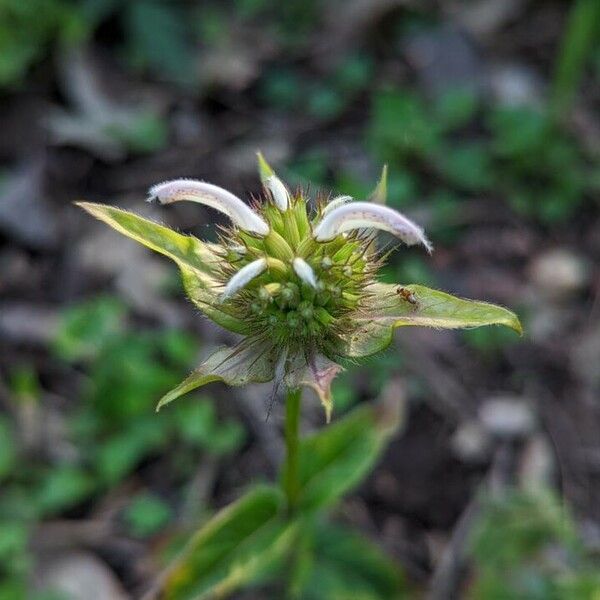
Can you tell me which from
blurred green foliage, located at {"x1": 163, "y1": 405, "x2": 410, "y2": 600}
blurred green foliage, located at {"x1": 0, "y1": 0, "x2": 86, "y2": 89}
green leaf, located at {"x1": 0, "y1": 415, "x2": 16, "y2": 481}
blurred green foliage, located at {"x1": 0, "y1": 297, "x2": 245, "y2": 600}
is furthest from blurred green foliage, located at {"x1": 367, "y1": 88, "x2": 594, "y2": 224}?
green leaf, located at {"x1": 0, "y1": 415, "x2": 16, "y2": 481}

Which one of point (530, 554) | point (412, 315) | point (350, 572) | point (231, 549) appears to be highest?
point (412, 315)

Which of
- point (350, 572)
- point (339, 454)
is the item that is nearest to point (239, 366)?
point (339, 454)

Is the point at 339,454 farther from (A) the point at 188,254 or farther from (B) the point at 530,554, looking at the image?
(A) the point at 188,254

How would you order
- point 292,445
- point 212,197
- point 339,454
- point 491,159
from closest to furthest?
1. point 212,197
2. point 292,445
3. point 339,454
4. point 491,159

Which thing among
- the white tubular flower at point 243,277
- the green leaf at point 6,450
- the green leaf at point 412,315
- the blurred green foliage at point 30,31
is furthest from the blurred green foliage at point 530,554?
the blurred green foliage at point 30,31

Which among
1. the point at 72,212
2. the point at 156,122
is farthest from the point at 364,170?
the point at 72,212

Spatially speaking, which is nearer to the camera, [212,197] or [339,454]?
[212,197]

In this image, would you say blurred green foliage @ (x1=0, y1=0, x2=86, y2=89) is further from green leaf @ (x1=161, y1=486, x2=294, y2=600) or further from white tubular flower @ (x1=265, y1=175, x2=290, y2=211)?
green leaf @ (x1=161, y1=486, x2=294, y2=600)
